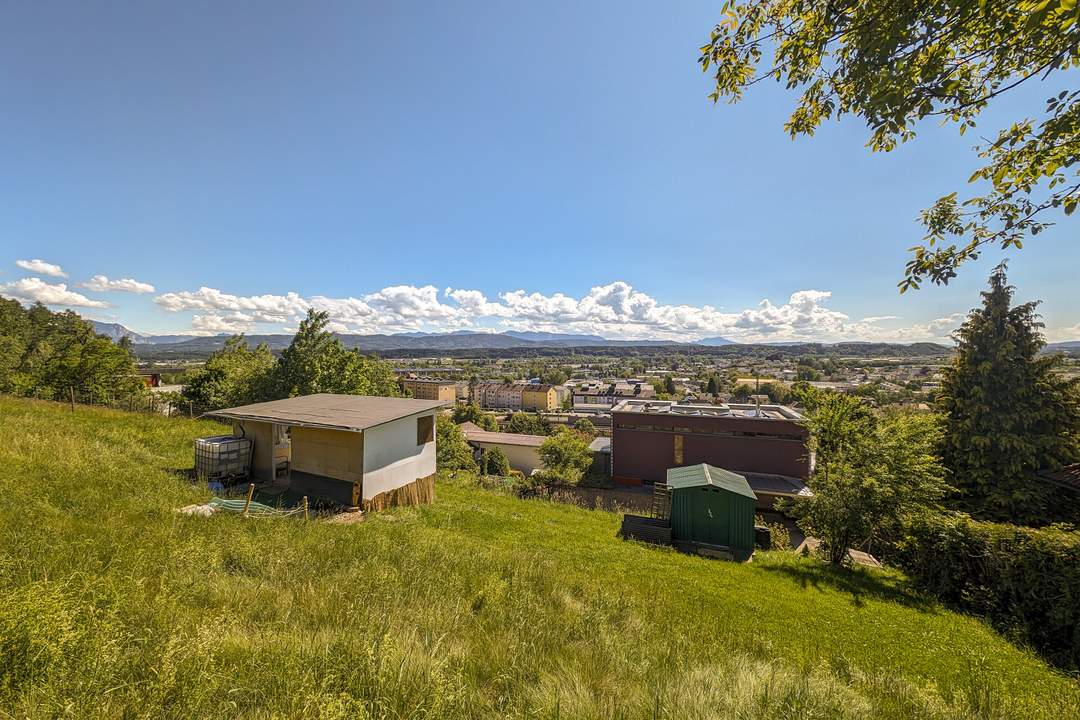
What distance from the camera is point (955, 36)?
9.16ft

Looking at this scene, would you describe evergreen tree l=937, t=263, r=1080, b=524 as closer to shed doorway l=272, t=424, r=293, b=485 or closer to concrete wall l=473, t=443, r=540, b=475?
shed doorway l=272, t=424, r=293, b=485

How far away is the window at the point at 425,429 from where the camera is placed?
11.8 m

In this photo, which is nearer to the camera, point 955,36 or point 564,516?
point 955,36

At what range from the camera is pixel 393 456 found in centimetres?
1096

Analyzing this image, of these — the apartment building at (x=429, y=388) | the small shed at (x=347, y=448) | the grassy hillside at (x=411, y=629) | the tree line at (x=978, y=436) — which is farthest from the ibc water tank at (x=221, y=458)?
the apartment building at (x=429, y=388)

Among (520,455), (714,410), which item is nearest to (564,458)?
(714,410)

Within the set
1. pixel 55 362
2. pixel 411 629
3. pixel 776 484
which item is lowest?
pixel 776 484

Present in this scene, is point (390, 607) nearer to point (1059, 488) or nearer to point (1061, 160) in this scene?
point (1061, 160)

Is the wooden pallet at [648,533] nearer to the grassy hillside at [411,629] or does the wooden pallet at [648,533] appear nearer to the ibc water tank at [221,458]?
the grassy hillside at [411,629]

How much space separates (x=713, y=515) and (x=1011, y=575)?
6.29 m

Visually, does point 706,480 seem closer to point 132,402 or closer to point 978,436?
point 978,436

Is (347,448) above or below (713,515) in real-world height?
above

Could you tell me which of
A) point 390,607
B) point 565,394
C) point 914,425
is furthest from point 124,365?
point 565,394

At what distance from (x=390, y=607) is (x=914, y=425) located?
45.6 ft
